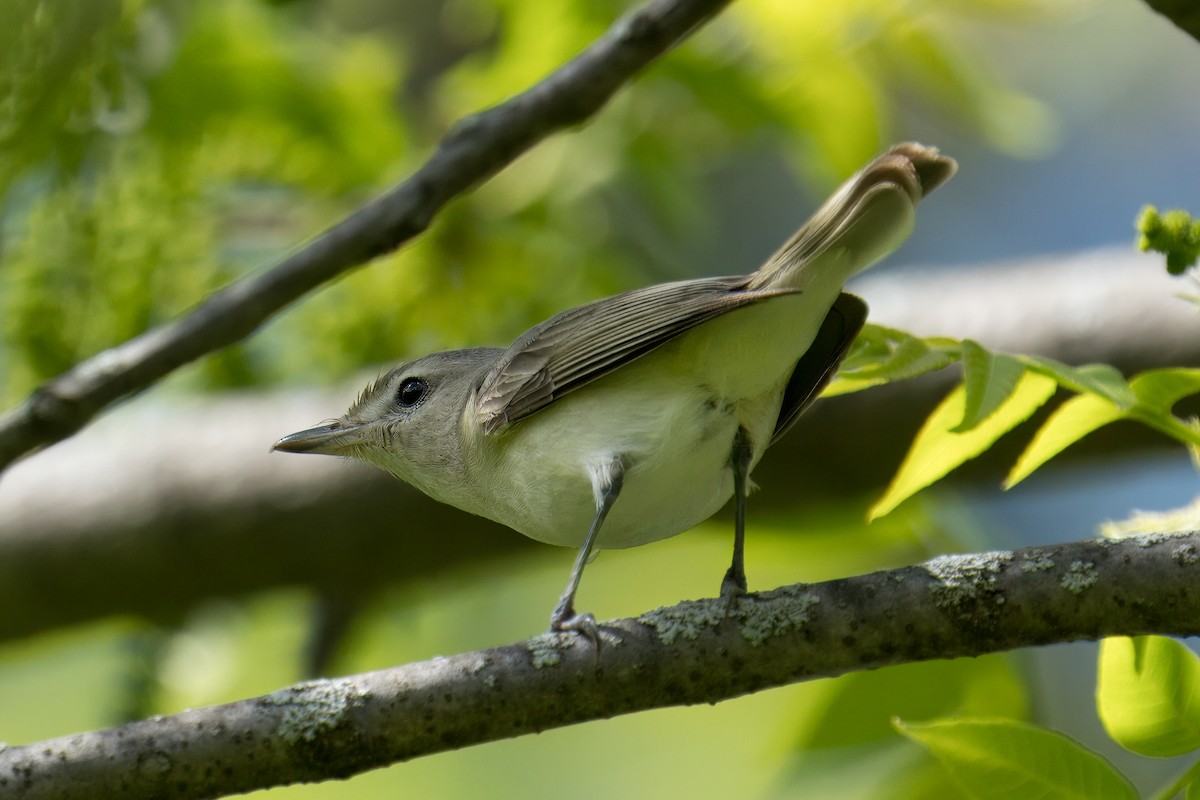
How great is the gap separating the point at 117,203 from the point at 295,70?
37.2 inches

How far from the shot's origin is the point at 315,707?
2.31 metres

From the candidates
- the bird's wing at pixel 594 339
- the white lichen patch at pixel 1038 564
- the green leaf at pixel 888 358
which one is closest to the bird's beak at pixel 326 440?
the bird's wing at pixel 594 339

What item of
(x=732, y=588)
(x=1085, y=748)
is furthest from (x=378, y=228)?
(x=1085, y=748)

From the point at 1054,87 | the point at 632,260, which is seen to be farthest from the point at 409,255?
the point at 1054,87

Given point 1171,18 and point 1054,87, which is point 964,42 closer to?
point 1171,18

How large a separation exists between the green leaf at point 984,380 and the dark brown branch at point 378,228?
2.94 feet

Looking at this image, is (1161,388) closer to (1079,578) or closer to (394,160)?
(1079,578)

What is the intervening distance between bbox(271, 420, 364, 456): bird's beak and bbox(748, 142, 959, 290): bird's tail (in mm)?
1394

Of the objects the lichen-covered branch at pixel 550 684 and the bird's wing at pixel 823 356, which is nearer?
the lichen-covered branch at pixel 550 684

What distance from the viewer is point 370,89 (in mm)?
4430

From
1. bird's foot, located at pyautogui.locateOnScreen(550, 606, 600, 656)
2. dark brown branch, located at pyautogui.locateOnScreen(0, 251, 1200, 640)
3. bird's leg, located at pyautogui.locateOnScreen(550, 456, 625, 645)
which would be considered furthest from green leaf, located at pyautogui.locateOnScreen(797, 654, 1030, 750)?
dark brown branch, located at pyautogui.locateOnScreen(0, 251, 1200, 640)

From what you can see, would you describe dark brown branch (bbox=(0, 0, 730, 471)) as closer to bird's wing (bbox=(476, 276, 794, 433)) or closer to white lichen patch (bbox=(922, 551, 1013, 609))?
bird's wing (bbox=(476, 276, 794, 433))

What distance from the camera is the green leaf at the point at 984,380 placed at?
214 cm

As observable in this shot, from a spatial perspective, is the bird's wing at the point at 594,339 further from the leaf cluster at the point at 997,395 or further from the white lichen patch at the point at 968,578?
the white lichen patch at the point at 968,578
